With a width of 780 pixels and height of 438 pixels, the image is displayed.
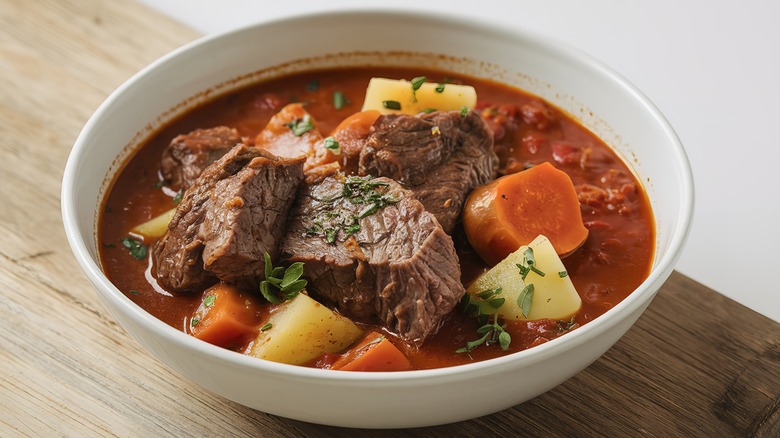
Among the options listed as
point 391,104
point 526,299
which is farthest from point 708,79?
point 526,299

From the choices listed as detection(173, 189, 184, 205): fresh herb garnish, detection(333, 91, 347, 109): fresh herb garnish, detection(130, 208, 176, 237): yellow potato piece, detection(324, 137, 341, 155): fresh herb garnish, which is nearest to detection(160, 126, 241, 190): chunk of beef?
detection(173, 189, 184, 205): fresh herb garnish

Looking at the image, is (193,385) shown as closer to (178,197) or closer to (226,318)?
(226,318)

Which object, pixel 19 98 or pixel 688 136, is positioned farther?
pixel 688 136

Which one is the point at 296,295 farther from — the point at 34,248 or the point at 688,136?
the point at 688,136

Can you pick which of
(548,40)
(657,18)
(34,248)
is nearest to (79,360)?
(34,248)

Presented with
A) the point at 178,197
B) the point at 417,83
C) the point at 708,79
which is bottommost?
the point at 178,197

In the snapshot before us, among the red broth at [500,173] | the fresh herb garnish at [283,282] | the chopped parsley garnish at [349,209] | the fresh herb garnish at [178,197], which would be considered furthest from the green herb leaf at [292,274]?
the fresh herb garnish at [178,197]

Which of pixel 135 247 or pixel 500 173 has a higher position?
pixel 500 173
